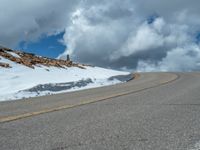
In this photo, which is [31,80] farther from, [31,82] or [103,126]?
[103,126]

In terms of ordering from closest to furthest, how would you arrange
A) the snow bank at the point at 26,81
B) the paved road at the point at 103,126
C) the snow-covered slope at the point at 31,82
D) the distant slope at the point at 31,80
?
the paved road at the point at 103,126 < the snow bank at the point at 26,81 < the snow-covered slope at the point at 31,82 < the distant slope at the point at 31,80

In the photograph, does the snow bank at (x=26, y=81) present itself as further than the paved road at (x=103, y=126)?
Yes

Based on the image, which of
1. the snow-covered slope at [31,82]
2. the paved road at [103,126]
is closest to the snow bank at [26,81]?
the snow-covered slope at [31,82]

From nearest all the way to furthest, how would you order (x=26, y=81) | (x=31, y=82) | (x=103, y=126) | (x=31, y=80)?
(x=103, y=126), (x=31, y=82), (x=26, y=81), (x=31, y=80)

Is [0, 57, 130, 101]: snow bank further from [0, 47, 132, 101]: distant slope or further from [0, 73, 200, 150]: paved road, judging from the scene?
[0, 73, 200, 150]: paved road

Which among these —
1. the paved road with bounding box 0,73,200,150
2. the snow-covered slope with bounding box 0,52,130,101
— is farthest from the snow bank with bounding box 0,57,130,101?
the paved road with bounding box 0,73,200,150

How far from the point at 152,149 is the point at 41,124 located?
2.92 meters

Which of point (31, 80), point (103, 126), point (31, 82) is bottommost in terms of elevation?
point (103, 126)

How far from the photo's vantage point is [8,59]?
26.2 meters

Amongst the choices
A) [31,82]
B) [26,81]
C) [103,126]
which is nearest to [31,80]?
[26,81]

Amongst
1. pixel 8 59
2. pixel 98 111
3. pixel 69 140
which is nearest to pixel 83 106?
pixel 98 111

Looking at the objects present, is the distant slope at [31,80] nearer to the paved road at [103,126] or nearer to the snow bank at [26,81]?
the snow bank at [26,81]

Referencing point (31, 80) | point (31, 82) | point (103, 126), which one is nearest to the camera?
point (103, 126)

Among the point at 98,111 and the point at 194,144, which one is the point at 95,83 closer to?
the point at 98,111
